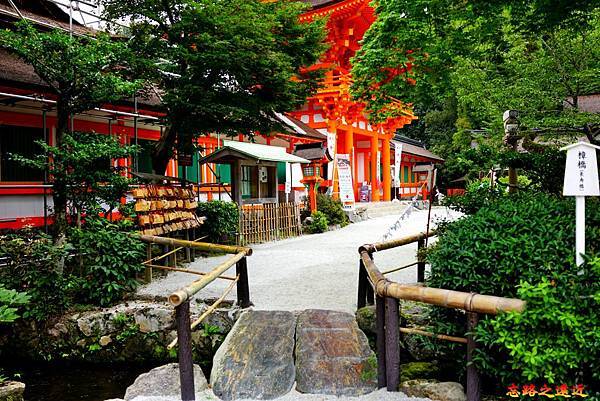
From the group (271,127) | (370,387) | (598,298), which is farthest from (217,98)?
(598,298)

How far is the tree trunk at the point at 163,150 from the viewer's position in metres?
9.37

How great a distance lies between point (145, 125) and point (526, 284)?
1082 centimetres

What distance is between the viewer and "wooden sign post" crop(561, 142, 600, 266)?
10.3 feet

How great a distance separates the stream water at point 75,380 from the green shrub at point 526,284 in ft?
11.8

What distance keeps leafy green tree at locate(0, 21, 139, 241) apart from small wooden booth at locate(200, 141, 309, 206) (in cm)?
480

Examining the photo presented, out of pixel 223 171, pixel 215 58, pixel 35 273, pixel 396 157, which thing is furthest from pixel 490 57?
pixel 396 157

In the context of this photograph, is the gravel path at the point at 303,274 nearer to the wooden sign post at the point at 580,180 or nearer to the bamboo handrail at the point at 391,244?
the bamboo handrail at the point at 391,244

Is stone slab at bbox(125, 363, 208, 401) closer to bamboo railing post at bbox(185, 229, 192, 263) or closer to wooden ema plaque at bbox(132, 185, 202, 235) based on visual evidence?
wooden ema plaque at bbox(132, 185, 202, 235)

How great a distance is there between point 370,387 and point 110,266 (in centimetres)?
393

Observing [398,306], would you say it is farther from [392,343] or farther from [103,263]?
[103,263]

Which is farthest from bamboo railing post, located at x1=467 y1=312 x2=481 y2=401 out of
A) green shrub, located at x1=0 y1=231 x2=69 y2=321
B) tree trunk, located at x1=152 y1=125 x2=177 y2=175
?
tree trunk, located at x1=152 y1=125 x2=177 y2=175

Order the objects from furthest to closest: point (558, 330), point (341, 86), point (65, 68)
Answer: point (341, 86)
point (65, 68)
point (558, 330)

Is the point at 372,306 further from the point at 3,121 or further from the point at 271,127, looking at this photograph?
the point at 3,121

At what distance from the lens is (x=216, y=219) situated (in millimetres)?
10688
